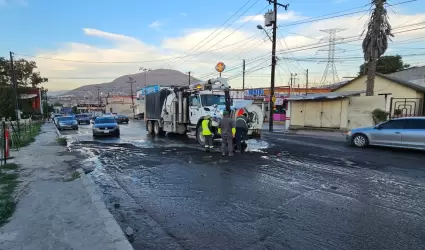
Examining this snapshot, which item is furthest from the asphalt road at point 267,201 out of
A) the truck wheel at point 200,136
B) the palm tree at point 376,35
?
the palm tree at point 376,35

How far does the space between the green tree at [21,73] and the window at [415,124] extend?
5546 centimetres

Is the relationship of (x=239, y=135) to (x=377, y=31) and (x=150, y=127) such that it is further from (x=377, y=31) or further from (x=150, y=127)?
(x=377, y=31)

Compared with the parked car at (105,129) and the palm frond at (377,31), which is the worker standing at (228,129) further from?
the palm frond at (377,31)

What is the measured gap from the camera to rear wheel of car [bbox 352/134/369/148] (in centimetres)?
1420

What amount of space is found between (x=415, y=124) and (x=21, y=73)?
58.6 meters

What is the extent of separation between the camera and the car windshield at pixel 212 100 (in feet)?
50.8

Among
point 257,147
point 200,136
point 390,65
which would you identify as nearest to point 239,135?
point 257,147

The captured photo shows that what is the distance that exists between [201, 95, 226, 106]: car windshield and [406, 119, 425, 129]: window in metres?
8.28

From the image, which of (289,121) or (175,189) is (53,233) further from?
(289,121)

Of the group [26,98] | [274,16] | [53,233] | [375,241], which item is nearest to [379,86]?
[274,16]

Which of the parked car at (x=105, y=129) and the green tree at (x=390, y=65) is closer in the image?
the parked car at (x=105, y=129)

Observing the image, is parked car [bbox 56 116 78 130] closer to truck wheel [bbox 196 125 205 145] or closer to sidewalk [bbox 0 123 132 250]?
truck wheel [bbox 196 125 205 145]

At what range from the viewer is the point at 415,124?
1248 cm

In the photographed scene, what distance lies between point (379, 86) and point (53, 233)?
31281 mm
